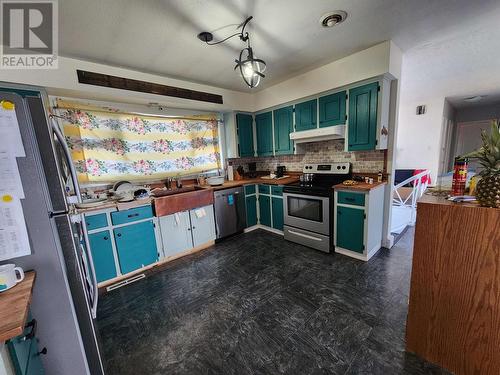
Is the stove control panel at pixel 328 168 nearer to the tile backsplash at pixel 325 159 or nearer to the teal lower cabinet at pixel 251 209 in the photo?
the tile backsplash at pixel 325 159

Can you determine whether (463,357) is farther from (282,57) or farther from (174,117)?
(174,117)

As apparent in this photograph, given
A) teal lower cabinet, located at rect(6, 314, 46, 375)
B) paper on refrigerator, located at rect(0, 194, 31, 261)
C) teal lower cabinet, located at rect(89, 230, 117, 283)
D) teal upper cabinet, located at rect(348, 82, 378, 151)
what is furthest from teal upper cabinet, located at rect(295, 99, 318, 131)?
teal lower cabinet, located at rect(6, 314, 46, 375)

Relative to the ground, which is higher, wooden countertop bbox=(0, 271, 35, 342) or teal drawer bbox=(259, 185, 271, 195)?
wooden countertop bbox=(0, 271, 35, 342)

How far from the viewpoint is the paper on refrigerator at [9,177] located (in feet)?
2.90

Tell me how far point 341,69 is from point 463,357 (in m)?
2.95

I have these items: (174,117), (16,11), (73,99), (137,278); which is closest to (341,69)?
(174,117)

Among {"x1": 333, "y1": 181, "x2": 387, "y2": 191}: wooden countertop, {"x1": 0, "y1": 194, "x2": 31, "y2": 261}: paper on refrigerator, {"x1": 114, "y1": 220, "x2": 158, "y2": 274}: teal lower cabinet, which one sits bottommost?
{"x1": 114, "y1": 220, "x2": 158, "y2": 274}: teal lower cabinet

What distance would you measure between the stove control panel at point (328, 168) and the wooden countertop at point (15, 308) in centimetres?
326

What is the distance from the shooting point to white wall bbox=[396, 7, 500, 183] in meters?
2.35

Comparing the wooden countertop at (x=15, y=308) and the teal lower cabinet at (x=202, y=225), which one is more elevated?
the wooden countertop at (x=15, y=308)

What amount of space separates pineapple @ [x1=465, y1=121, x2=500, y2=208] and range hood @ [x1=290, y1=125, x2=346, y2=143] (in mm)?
1708

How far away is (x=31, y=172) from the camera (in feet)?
3.09

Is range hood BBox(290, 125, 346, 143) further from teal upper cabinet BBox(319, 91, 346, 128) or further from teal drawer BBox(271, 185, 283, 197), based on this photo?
teal drawer BBox(271, 185, 283, 197)

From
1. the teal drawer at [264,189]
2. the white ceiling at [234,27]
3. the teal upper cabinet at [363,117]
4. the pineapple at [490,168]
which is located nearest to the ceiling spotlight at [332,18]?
the white ceiling at [234,27]
